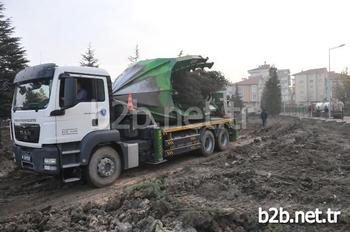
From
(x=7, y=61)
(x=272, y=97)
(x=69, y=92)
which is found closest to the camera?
(x=69, y=92)

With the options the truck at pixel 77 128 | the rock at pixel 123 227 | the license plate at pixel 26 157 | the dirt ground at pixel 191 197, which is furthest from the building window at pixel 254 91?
the rock at pixel 123 227

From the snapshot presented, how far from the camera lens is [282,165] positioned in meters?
11.0

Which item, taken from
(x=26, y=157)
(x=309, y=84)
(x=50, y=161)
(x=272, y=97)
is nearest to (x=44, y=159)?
(x=50, y=161)

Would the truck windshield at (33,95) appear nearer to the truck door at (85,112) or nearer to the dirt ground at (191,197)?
the truck door at (85,112)

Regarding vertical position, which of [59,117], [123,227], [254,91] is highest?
[254,91]

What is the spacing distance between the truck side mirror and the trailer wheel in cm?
620

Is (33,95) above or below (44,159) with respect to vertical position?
above

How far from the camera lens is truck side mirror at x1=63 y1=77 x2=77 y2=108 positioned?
898 cm

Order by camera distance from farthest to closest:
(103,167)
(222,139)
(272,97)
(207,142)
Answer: (272,97) < (222,139) < (207,142) < (103,167)

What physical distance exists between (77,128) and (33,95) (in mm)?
1319

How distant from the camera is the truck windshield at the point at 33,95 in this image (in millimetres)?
9094

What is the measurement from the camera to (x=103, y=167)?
9.80 m

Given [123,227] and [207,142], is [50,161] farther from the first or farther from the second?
[207,142]

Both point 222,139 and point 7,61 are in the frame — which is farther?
point 7,61
